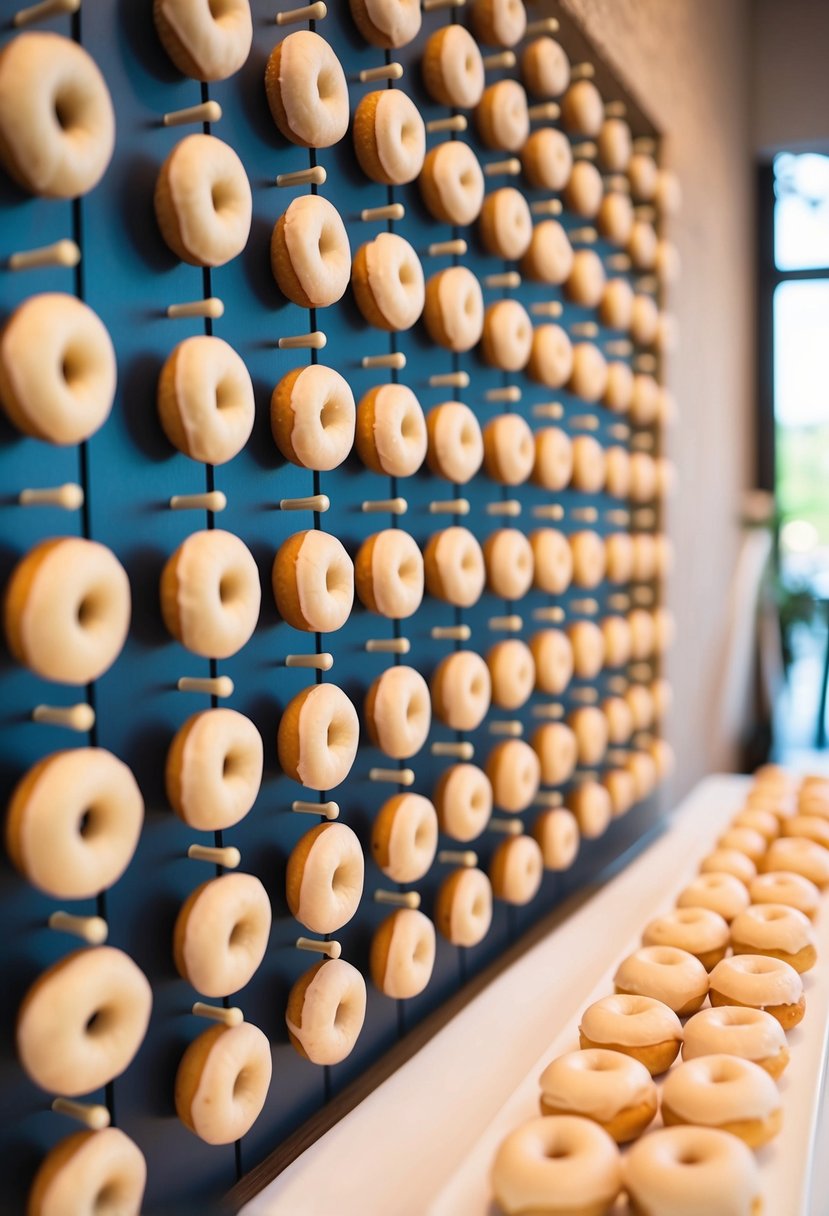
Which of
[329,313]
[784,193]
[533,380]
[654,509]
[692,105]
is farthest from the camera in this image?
[784,193]

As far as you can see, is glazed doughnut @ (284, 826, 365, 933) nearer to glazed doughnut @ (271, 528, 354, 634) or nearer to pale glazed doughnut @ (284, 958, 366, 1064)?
pale glazed doughnut @ (284, 958, 366, 1064)

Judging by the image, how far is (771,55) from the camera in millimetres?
4137

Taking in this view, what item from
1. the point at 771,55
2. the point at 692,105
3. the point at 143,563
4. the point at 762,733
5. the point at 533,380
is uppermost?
the point at 771,55

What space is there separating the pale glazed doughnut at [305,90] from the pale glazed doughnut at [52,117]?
285 millimetres

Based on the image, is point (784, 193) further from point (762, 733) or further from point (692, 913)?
point (692, 913)

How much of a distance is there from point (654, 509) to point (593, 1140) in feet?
6.20

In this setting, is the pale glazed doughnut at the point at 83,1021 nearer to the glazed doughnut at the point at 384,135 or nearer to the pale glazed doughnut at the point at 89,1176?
the pale glazed doughnut at the point at 89,1176

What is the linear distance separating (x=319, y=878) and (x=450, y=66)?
3.55 feet

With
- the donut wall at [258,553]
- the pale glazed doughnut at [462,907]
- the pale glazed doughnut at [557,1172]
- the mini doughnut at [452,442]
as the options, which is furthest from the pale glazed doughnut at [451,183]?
the pale glazed doughnut at [557,1172]

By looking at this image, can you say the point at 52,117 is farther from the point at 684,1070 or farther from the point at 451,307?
the point at 684,1070

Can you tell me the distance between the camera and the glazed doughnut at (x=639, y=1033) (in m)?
1.16

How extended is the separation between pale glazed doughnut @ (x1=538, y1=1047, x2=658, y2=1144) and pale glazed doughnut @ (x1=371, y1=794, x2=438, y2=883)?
0.36 meters

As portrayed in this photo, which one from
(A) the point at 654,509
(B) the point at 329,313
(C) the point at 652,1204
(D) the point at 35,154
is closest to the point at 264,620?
(B) the point at 329,313

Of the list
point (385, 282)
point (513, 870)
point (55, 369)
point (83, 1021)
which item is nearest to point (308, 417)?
point (385, 282)
